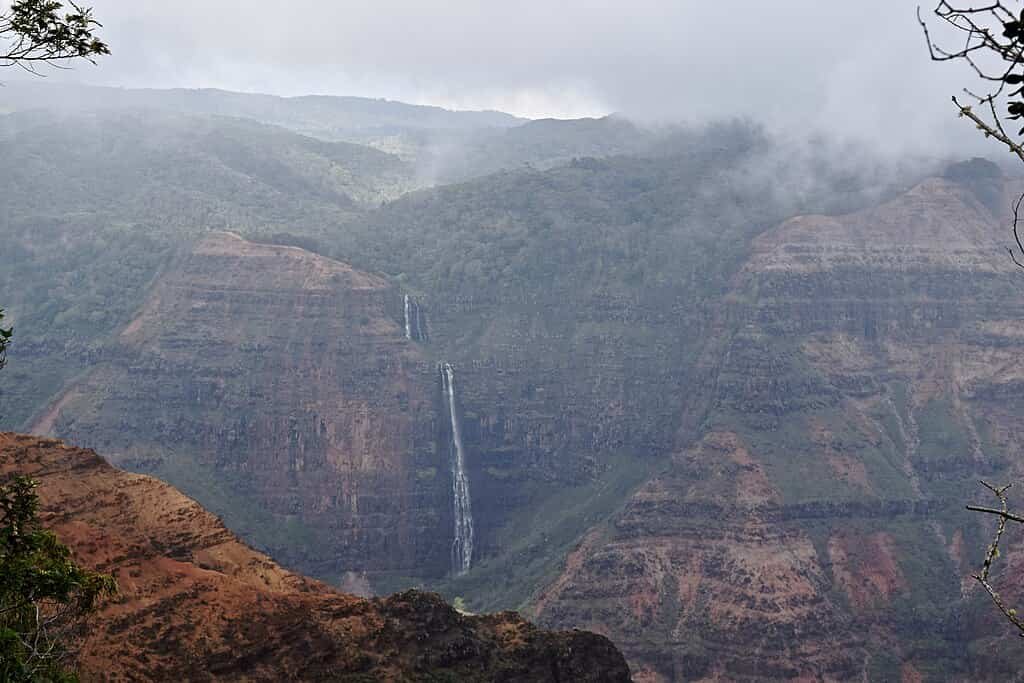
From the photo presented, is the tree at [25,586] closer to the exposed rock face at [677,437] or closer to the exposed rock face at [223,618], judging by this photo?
the exposed rock face at [223,618]

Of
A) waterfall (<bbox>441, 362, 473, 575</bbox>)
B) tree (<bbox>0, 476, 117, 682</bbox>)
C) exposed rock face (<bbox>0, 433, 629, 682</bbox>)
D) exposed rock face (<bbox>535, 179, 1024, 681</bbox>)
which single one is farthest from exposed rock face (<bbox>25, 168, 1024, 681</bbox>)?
tree (<bbox>0, 476, 117, 682</bbox>)

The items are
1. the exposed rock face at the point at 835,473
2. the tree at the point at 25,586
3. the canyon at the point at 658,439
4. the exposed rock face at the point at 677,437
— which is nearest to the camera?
the tree at the point at 25,586

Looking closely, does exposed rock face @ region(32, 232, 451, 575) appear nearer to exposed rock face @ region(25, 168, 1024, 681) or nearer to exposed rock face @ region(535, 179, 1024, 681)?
exposed rock face @ region(25, 168, 1024, 681)

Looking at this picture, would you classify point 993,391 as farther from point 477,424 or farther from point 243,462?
point 243,462

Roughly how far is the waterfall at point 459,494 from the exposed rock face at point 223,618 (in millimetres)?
101801

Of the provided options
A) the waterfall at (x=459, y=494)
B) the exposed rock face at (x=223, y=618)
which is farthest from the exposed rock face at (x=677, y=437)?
the exposed rock face at (x=223, y=618)

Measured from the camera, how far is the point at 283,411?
183000 millimetres

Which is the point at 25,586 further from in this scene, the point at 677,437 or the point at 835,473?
the point at 677,437

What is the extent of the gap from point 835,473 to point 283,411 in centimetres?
8146

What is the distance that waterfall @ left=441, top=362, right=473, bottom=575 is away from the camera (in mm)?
182625

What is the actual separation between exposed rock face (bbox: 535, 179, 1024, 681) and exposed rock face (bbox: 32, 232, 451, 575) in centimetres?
3760

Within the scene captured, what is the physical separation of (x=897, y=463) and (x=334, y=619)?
11444 centimetres

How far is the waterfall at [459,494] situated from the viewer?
183 meters

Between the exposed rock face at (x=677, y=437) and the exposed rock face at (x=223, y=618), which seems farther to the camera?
the exposed rock face at (x=677, y=437)
